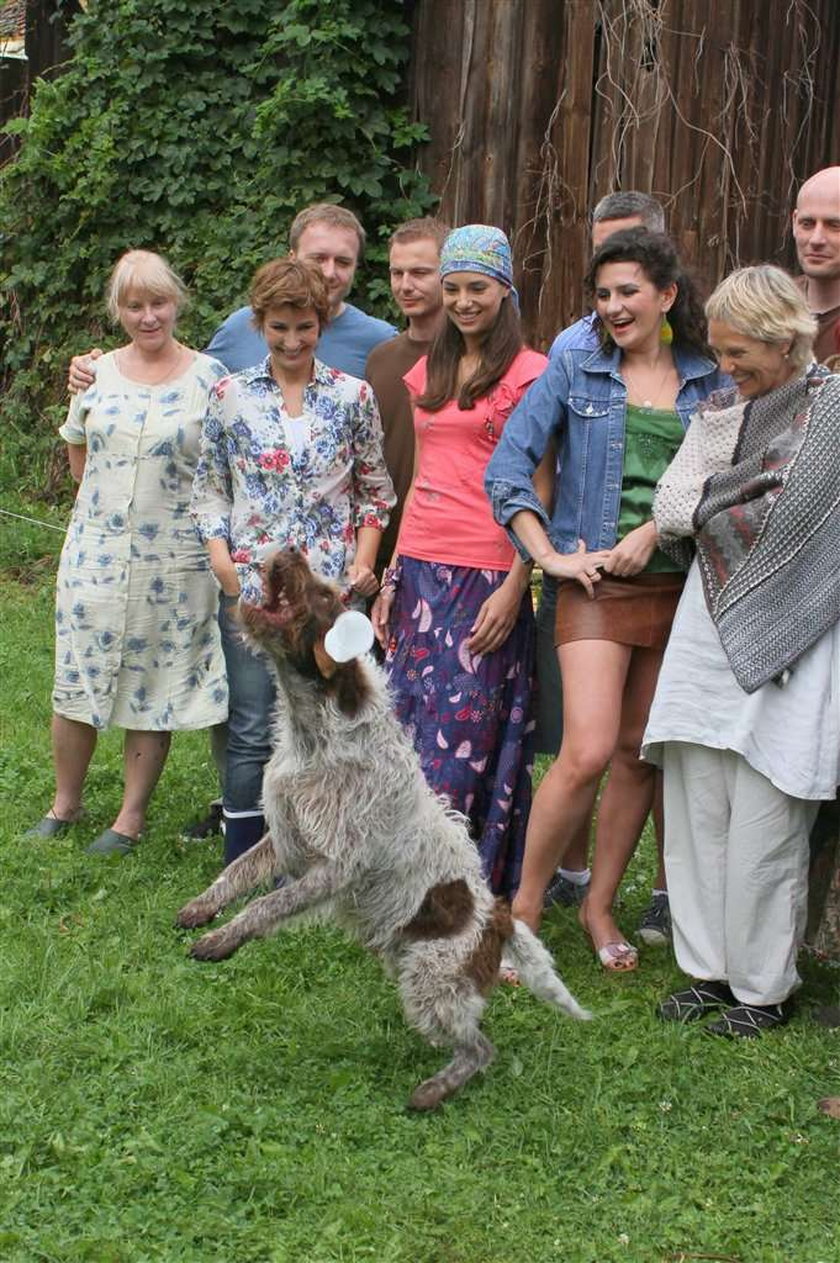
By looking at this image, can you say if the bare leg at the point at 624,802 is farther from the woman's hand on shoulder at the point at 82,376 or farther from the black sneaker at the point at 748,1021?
the woman's hand on shoulder at the point at 82,376

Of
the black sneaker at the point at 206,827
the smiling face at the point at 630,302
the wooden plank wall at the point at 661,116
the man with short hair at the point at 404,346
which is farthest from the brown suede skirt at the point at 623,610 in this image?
the wooden plank wall at the point at 661,116

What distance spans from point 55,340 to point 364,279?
123 inches

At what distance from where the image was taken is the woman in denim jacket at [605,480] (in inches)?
193

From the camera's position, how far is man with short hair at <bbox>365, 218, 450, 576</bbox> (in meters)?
5.66

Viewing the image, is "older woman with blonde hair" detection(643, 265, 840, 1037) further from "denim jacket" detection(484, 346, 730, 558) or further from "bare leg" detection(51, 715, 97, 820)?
"bare leg" detection(51, 715, 97, 820)

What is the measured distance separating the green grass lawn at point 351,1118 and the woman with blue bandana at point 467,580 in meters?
0.72

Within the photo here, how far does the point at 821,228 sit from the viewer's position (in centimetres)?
496

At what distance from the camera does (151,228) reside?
11.0 meters

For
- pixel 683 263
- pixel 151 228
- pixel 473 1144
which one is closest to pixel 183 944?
pixel 473 1144

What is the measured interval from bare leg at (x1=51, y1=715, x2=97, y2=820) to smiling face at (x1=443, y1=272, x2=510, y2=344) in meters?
2.22

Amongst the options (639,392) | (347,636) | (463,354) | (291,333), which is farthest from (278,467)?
(347,636)

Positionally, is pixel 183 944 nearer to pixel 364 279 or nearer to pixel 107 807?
pixel 107 807

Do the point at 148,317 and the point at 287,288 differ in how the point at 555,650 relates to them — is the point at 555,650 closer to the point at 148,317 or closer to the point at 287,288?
the point at 287,288

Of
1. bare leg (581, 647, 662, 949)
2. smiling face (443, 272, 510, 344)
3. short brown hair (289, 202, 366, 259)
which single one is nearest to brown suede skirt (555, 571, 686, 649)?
bare leg (581, 647, 662, 949)
